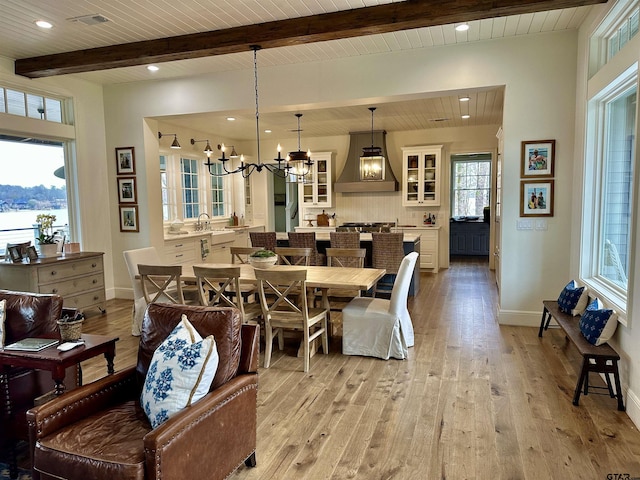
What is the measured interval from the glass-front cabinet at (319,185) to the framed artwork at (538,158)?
498cm

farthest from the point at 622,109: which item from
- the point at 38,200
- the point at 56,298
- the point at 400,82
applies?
the point at 38,200

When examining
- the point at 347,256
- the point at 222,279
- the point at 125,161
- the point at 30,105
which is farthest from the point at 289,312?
the point at 30,105

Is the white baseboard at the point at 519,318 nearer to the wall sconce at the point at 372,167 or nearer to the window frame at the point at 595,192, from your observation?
the window frame at the point at 595,192

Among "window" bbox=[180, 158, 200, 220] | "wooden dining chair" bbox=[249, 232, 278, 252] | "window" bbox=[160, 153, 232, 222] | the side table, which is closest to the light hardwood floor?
the side table

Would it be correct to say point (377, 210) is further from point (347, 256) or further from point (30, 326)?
point (30, 326)

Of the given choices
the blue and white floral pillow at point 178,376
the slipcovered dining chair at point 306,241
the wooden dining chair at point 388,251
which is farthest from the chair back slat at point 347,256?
the blue and white floral pillow at point 178,376

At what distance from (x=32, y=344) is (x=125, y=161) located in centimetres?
419

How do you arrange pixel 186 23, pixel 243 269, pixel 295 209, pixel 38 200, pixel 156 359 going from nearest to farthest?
pixel 156 359, pixel 186 23, pixel 243 269, pixel 38 200, pixel 295 209

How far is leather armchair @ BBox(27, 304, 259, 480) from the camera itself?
1.60m

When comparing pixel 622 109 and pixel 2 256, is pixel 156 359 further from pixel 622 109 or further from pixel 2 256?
pixel 2 256

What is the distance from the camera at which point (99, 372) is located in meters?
3.53

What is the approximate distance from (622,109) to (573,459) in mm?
2641

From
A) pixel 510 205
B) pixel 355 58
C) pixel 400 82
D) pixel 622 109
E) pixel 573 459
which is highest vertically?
pixel 355 58

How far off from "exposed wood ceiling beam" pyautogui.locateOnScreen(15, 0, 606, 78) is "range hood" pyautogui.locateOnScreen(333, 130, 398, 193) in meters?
4.74
